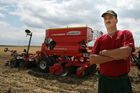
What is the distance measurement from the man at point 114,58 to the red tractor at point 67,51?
477 cm

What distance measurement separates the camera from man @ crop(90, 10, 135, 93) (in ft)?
5.98

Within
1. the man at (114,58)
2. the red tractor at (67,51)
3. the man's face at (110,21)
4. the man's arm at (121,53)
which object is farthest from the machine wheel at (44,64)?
the man's arm at (121,53)

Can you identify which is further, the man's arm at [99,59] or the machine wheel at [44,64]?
the machine wheel at [44,64]

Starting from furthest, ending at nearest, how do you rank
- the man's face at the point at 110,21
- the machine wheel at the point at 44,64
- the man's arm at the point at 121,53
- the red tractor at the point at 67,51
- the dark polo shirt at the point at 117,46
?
the machine wheel at the point at 44,64, the red tractor at the point at 67,51, the man's face at the point at 110,21, the dark polo shirt at the point at 117,46, the man's arm at the point at 121,53

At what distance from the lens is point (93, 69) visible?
8.23m

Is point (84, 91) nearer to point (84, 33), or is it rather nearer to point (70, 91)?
point (70, 91)

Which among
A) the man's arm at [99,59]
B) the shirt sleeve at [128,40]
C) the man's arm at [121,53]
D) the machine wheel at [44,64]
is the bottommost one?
the machine wheel at [44,64]

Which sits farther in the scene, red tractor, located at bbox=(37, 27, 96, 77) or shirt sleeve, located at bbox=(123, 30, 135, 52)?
red tractor, located at bbox=(37, 27, 96, 77)

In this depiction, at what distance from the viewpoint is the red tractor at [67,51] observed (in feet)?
23.8

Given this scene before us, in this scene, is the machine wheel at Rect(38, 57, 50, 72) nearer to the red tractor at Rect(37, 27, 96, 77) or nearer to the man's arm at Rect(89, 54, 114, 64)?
the red tractor at Rect(37, 27, 96, 77)

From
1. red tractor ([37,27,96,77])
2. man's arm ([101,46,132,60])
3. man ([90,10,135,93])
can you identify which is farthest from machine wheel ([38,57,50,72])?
man's arm ([101,46,132,60])

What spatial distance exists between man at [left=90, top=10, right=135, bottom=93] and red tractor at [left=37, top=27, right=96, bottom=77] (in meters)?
4.77

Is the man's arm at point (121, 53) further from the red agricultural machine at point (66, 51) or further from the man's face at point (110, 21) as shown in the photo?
the red agricultural machine at point (66, 51)

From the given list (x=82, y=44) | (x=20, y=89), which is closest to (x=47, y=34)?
(x=82, y=44)
